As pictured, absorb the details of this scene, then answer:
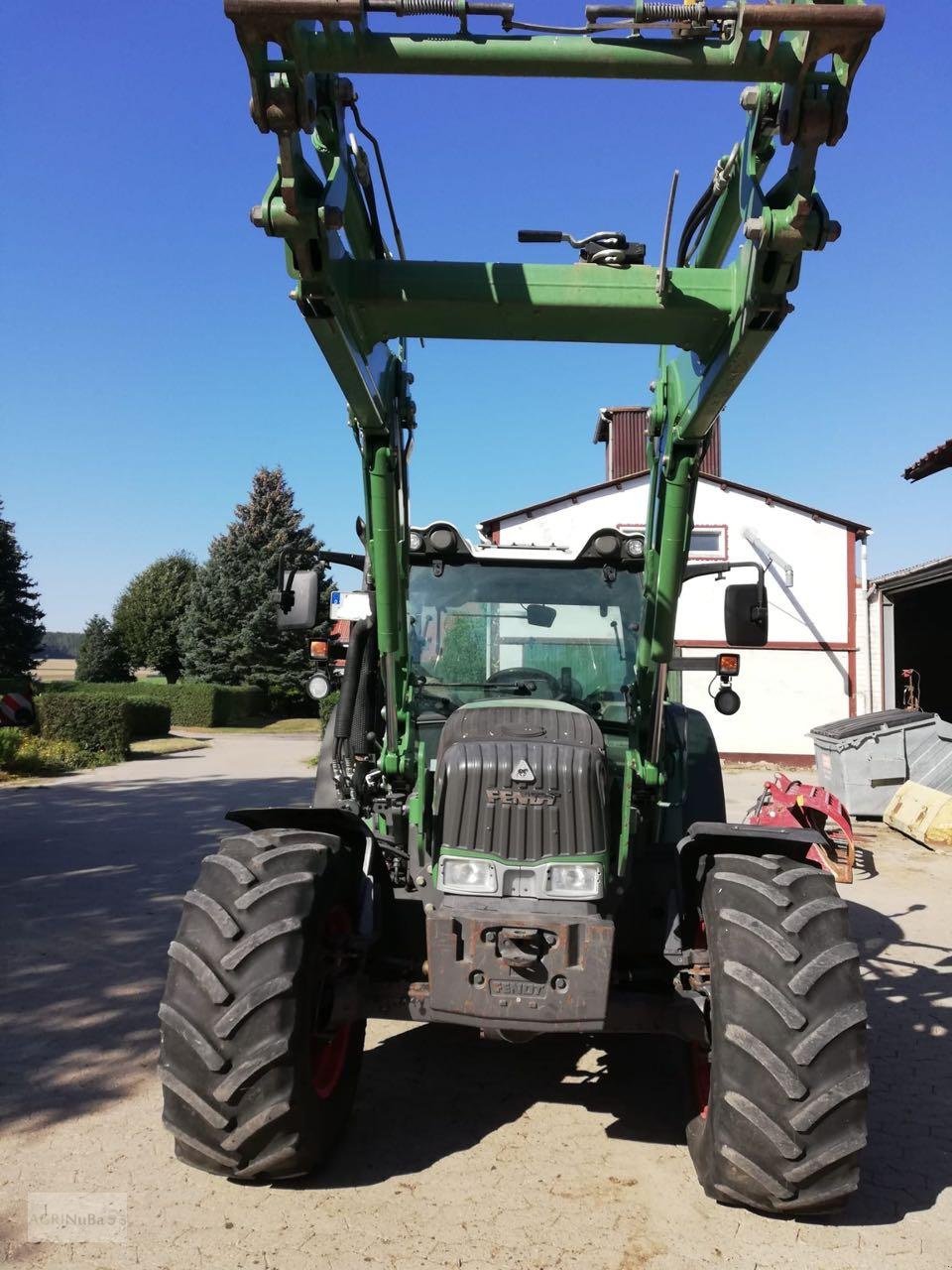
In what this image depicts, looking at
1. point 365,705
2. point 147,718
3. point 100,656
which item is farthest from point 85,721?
point 100,656

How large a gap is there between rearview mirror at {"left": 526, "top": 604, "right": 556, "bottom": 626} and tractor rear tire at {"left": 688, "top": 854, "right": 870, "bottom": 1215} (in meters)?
2.01

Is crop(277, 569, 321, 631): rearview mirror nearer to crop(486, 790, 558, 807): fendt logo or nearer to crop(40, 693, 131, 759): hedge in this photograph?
crop(486, 790, 558, 807): fendt logo

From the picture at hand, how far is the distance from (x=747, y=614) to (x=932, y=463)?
45.1 feet

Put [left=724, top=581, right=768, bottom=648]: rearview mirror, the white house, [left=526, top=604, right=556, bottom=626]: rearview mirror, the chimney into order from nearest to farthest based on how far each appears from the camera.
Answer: [left=724, top=581, right=768, bottom=648]: rearview mirror
[left=526, top=604, right=556, bottom=626]: rearview mirror
the white house
the chimney

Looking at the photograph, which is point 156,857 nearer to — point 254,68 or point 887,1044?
point 887,1044

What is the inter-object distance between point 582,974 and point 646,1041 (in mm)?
1972

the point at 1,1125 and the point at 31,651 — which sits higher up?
the point at 31,651

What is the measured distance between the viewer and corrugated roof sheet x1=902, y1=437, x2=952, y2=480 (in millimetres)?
15484

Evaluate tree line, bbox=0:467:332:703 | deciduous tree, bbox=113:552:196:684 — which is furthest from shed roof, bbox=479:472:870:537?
deciduous tree, bbox=113:552:196:684

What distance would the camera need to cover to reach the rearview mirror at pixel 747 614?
4410mm

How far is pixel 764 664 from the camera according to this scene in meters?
21.5

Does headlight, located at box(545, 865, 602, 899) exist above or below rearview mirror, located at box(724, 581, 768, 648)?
below

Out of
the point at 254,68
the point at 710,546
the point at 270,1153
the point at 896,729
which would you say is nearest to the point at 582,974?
the point at 270,1153

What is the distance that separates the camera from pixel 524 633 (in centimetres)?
489
